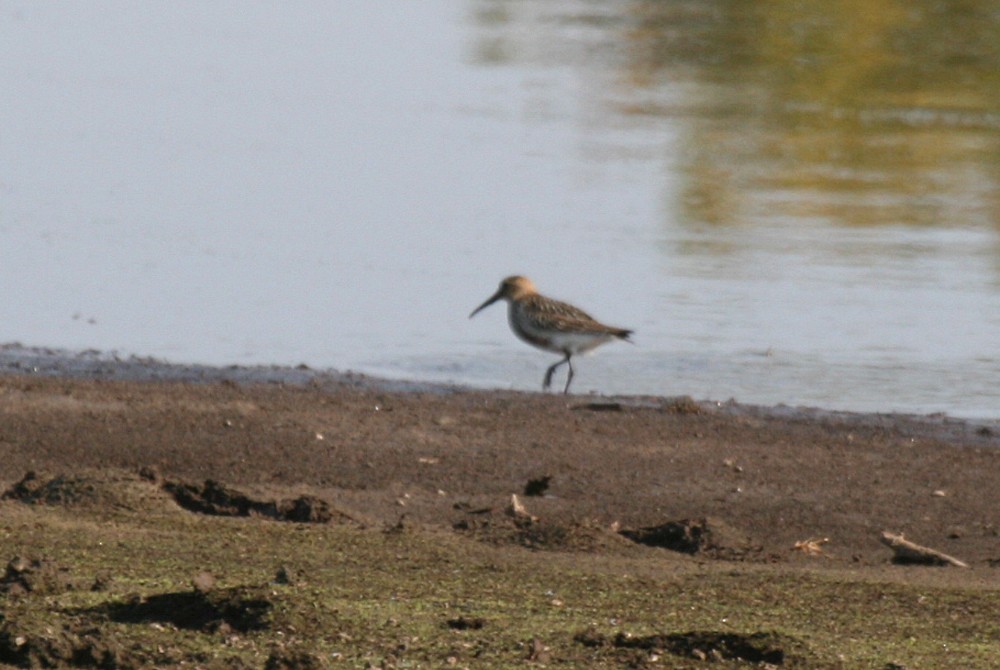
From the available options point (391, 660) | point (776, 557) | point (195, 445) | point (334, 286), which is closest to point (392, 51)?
point (334, 286)

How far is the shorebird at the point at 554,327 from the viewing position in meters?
11.1

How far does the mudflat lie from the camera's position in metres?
5.07

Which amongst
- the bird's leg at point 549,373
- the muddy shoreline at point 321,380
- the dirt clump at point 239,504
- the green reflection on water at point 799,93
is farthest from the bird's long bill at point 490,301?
the dirt clump at point 239,504

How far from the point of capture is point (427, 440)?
8.58 meters

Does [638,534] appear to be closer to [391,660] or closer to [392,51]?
[391,660]

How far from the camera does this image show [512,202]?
1580cm

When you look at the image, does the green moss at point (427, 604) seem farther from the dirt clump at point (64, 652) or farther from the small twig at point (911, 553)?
the small twig at point (911, 553)

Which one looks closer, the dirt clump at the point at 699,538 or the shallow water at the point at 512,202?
the dirt clump at the point at 699,538

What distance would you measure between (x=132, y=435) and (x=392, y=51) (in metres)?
17.0

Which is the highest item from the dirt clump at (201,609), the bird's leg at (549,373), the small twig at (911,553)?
the dirt clump at (201,609)

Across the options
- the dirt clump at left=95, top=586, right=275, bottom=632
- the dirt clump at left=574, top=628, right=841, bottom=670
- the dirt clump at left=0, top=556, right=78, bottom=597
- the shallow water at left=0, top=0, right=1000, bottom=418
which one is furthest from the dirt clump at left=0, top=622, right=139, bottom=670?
the shallow water at left=0, top=0, right=1000, bottom=418

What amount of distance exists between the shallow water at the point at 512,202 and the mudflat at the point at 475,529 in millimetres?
1653

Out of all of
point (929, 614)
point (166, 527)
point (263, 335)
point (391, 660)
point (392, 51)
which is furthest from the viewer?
point (392, 51)

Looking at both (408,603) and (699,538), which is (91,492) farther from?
(699,538)
